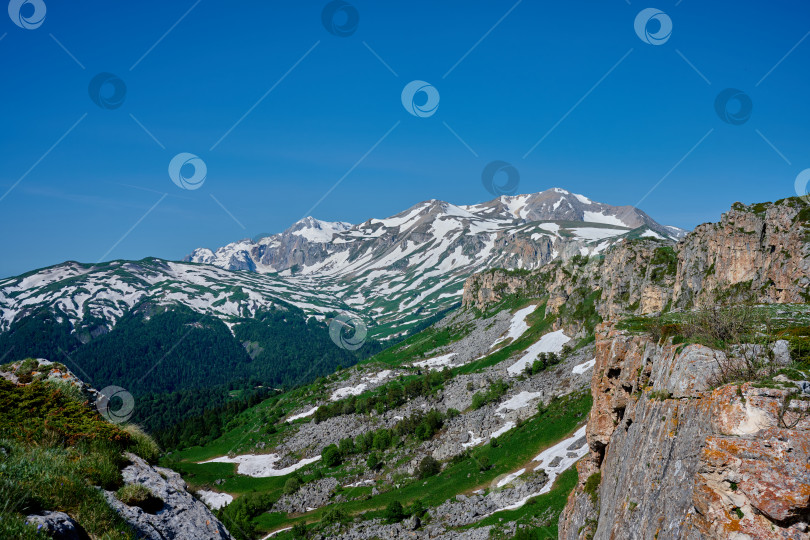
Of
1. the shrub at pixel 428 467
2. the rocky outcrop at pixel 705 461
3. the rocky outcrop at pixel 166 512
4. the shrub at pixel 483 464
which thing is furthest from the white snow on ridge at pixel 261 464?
the rocky outcrop at pixel 166 512

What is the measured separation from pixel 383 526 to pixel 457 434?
3023 cm

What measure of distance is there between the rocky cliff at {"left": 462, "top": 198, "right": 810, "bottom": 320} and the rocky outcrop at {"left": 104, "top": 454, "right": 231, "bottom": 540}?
3394 centimetres

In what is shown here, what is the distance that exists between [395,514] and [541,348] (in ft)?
208

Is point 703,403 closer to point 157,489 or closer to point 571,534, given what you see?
point 157,489

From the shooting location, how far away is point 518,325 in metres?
145

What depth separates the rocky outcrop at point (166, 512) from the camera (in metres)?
9.74

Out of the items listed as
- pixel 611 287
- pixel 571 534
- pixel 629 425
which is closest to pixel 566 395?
pixel 611 287

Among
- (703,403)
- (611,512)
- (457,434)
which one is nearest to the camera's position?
(703,403)

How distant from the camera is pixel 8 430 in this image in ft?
34.0

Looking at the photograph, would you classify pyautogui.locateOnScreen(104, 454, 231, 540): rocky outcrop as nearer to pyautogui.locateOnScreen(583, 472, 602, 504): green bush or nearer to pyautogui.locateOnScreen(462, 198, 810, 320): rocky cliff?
pyautogui.locateOnScreen(583, 472, 602, 504): green bush

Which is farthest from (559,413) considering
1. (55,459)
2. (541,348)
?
(55,459)

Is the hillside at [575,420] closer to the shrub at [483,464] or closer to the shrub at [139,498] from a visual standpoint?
the shrub at [483,464]

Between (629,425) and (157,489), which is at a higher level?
(629,425)

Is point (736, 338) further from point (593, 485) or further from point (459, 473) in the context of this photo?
point (459, 473)
